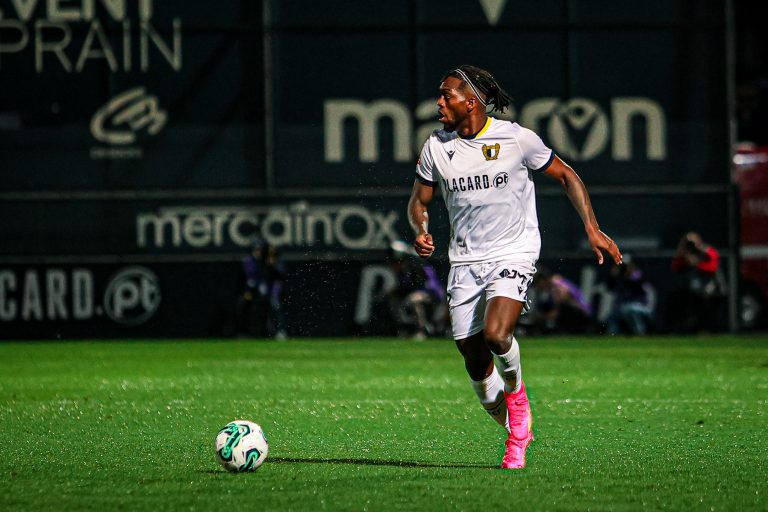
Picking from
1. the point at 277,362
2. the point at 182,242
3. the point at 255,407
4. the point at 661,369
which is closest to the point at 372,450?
the point at 255,407

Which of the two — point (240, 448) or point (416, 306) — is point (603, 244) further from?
point (416, 306)

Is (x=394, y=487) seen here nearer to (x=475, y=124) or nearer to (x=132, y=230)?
(x=475, y=124)

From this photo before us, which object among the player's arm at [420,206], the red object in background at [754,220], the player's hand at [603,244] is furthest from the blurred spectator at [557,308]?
the player's hand at [603,244]

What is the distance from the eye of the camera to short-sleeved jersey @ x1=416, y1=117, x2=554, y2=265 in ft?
26.1

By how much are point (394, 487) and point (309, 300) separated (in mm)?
6206

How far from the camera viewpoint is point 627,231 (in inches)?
992

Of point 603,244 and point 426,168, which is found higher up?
point 426,168

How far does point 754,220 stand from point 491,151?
65.3ft

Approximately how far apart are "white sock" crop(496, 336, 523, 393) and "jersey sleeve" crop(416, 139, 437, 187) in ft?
3.41

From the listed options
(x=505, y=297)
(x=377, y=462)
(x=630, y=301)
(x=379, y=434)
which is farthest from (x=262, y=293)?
(x=505, y=297)

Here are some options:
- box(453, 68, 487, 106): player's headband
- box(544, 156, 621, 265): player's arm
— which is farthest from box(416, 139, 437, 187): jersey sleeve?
box(544, 156, 621, 265): player's arm

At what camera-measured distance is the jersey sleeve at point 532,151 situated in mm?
8031

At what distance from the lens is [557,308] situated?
2483 centimetres

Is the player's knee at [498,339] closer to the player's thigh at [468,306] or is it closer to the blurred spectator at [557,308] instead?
the player's thigh at [468,306]
